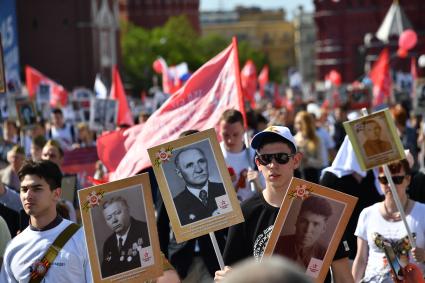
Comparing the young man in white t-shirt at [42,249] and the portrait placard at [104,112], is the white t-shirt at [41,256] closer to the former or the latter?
the young man in white t-shirt at [42,249]

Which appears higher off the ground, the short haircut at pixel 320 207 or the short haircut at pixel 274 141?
the short haircut at pixel 274 141

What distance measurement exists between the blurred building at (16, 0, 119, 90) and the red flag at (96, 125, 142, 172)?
60.7 m

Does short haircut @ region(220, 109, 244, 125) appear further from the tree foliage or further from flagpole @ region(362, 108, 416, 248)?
the tree foliage

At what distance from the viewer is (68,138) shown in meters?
19.3

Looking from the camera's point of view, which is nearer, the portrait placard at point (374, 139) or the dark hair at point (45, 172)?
the dark hair at point (45, 172)

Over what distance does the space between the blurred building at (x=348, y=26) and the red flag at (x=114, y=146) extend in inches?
3298

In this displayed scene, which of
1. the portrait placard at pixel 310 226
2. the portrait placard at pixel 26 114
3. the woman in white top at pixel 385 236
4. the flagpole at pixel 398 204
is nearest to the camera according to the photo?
the portrait placard at pixel 310 226

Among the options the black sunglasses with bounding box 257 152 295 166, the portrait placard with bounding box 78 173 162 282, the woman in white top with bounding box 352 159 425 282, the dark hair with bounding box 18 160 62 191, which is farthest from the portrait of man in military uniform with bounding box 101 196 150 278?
the woman in white top with bounding box 352 159 425 282

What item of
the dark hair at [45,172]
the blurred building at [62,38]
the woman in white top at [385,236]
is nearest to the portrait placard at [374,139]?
the woman in white top at [385,236]

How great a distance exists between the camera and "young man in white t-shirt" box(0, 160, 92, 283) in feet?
20.8

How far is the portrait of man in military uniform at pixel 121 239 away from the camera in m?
6.17

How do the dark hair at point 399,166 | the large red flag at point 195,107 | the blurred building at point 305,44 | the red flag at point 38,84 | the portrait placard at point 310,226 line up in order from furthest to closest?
the blurred building at point 305,44
the red flag at point 38,84
the large red flag at point 195,107
the dark hair at point 399,166
the portrait placard at point 310,226

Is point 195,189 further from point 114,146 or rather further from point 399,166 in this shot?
point 114,146

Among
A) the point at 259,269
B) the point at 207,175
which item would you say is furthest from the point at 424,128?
the point at 259,269
